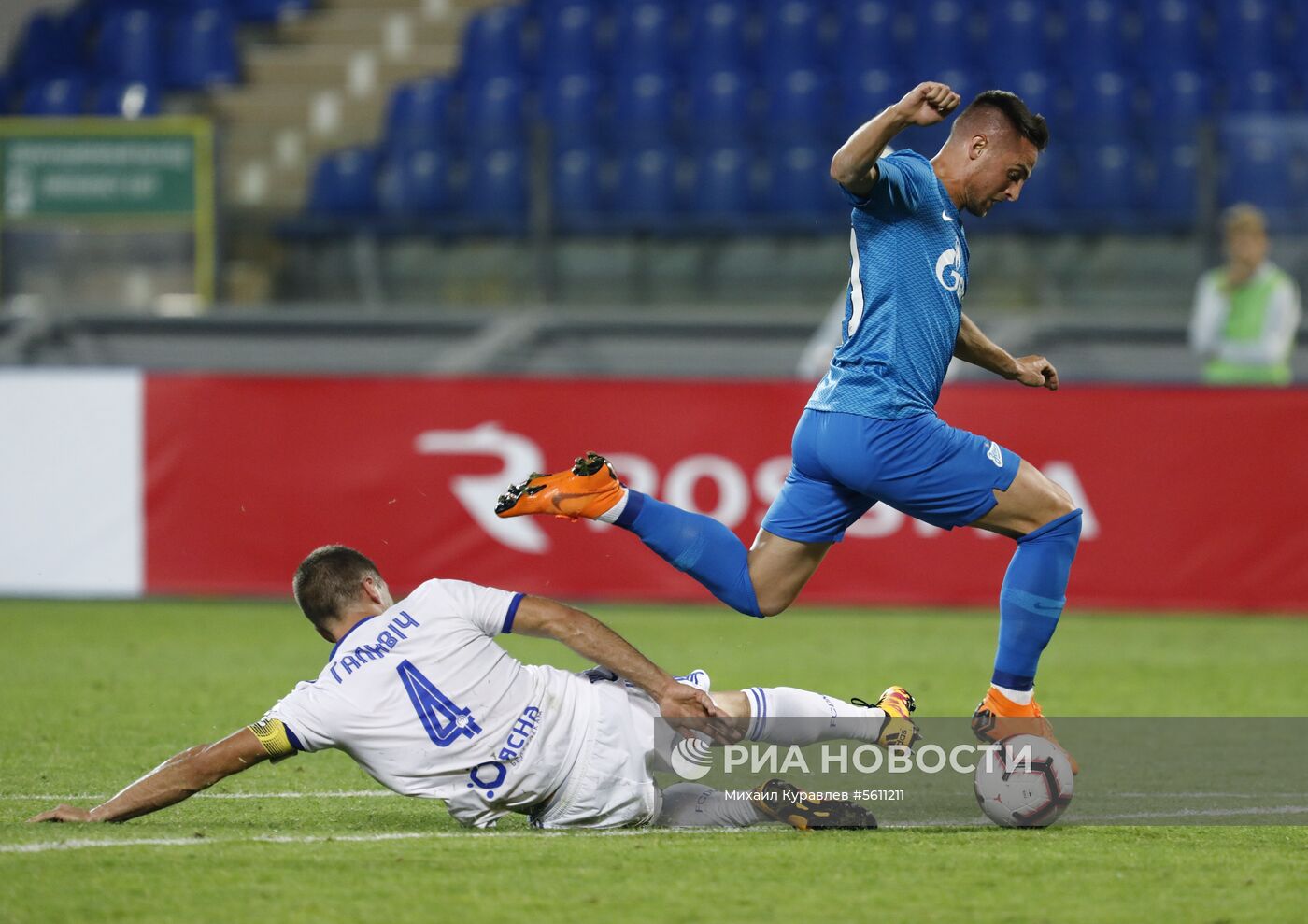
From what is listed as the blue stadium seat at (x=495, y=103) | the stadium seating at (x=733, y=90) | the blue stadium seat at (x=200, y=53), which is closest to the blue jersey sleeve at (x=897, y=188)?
the stadium seating at (x=733, y=90)

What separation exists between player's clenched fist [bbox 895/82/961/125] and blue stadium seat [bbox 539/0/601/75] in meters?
11.5

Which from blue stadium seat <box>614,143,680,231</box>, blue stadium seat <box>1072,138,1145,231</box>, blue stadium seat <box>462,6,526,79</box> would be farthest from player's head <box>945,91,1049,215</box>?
blue stadium seat <box>462,6,526,79</box>

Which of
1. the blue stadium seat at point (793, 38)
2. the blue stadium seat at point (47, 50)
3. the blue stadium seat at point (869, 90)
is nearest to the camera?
the blue stadium seat at point (869, 90)

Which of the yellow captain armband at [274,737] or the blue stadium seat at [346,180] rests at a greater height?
the blue stadium seat at [346,180]

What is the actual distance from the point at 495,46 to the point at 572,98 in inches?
49.6

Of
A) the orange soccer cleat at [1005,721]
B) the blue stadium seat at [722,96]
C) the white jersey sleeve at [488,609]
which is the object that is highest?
the blue stadium seat at [722,96]

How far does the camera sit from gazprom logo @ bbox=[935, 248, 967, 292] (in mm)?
5426

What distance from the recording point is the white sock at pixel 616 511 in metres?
5.50

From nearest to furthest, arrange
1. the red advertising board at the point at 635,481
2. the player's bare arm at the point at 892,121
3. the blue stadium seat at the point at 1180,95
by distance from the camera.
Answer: the player's bare arm at the point at 892,121 → the red advertising board at the point at 635,481 → the blue stadium seat at the point at 1180,95

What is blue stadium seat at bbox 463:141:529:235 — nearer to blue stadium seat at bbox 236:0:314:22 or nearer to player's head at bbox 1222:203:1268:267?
blue stadium seat at bbox 236:0:314:22

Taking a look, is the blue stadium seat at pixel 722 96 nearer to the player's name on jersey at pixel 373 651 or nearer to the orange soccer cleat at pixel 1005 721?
the orange soccer cleat at pixel 1005 721

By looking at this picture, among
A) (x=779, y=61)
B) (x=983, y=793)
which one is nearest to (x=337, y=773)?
(x=983, y=793)

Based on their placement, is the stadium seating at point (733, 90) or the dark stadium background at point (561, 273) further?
the stadium seating at point (733, 90)

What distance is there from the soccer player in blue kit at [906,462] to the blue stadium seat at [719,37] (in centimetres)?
1058
